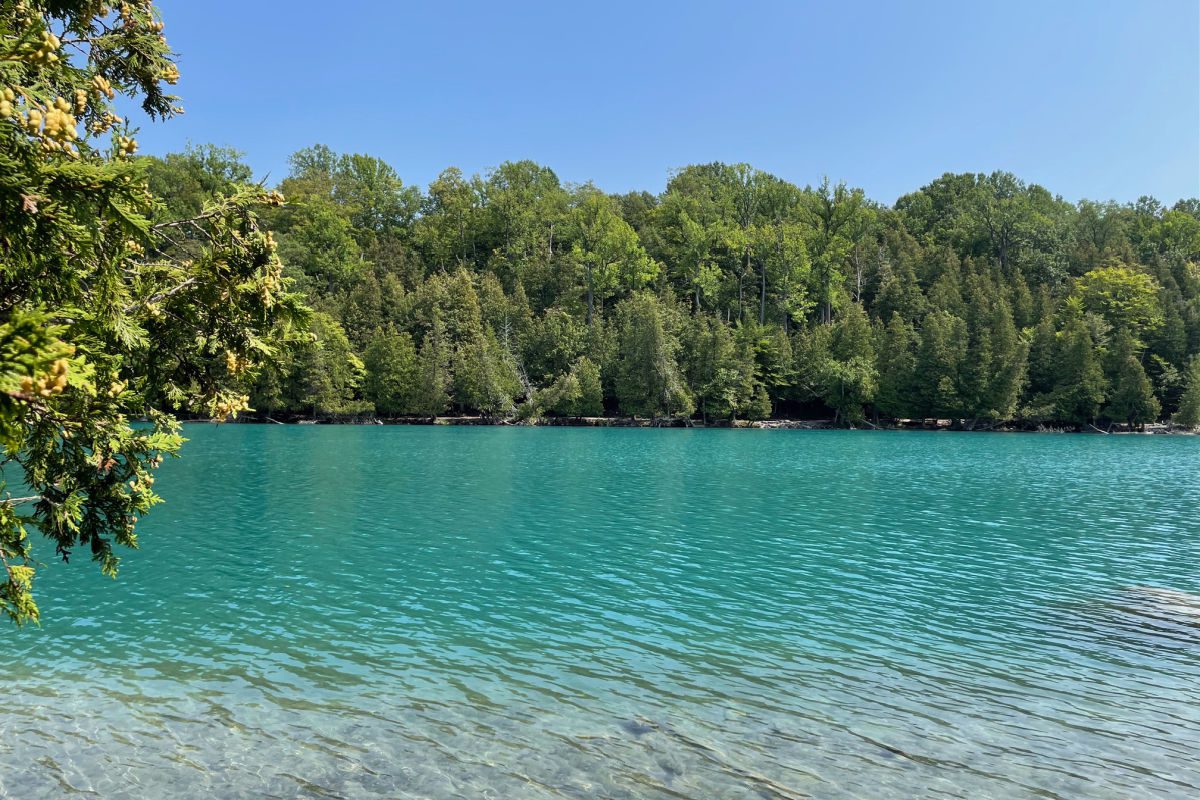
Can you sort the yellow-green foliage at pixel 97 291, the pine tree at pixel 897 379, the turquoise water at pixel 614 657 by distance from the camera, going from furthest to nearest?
the pine tree at pixel 897 379 → the turquoise water at pixel 614 657 → the yellow-green foliage at pixel 97 291

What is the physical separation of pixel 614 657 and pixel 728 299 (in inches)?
4569

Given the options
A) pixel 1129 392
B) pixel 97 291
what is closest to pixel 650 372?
pixel 1129 392

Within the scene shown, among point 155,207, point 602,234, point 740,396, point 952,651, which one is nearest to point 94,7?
point 155,207

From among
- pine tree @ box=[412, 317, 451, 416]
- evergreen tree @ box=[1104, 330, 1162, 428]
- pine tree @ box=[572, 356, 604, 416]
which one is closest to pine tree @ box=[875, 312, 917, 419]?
evergreen tree @ box=[1104, 330, 1162, 428]

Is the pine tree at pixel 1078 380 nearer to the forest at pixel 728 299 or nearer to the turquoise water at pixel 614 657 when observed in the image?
the forest at pixel 728 299

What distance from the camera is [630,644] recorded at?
43.9ft

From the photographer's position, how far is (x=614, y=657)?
1264 centimetres

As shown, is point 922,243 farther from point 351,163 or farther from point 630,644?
point 630,644

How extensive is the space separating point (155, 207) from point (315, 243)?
123 meters

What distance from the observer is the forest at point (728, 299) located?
95.4 m

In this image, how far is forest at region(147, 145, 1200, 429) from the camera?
95.4m

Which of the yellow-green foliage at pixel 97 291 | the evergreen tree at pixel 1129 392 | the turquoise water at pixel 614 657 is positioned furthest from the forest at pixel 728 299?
the yellow-green foliage at pixel 97 291

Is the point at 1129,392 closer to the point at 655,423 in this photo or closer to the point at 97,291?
the point at 655,423

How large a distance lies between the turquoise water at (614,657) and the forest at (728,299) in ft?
232
